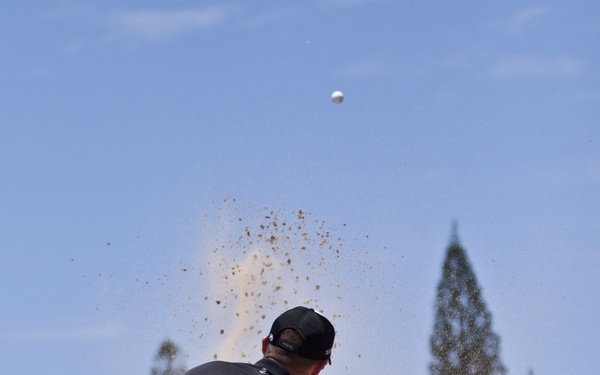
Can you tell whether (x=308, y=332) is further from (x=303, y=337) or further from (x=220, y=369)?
(x=220, y=369)

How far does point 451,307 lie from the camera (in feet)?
132

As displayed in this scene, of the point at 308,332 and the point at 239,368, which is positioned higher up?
the point at 308,332

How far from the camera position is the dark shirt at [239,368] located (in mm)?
4129

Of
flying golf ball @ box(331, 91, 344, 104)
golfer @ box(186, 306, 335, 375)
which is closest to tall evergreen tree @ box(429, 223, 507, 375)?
flying golf ball @ box(331, 91, 344, 104)

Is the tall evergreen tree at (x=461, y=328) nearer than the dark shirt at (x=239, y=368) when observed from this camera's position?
No

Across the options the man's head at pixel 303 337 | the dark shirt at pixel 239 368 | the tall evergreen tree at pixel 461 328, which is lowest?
the tall evergreen tree at pixel 461 328

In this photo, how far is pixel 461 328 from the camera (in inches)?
1561

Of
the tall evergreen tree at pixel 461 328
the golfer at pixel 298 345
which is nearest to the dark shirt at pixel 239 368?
the golfer at pixel 298 345

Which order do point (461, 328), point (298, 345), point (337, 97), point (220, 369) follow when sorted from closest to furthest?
point (220, 369) → point (298, 345) → point (337, 97) → point (461, 328)

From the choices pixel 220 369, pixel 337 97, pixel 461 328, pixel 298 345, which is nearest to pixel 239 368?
pixel 220 369

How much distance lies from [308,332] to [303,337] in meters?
0.02

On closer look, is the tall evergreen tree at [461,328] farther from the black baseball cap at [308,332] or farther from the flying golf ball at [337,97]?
the black baseball cap at [308,332]

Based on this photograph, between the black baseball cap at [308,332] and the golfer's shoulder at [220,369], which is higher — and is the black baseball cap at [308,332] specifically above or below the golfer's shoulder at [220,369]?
above

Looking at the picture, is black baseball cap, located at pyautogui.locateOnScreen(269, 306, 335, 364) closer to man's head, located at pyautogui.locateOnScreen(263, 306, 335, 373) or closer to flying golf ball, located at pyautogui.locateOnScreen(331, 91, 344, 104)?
man's head, located at pyautogui.locateOnScreen(263, 306, 335, 373)
